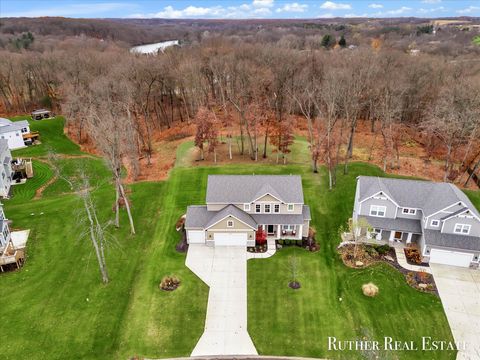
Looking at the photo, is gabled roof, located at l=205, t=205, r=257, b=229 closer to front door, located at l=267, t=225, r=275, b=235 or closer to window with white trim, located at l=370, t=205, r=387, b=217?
front door, located at l=267, t=225, r=275, b=235

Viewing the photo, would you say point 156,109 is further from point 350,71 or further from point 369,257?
point 369,257

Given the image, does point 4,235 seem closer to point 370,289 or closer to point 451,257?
point 370,289

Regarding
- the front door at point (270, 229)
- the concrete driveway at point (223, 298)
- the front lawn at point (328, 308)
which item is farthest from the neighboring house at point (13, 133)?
the front lawn at point (328, 308)

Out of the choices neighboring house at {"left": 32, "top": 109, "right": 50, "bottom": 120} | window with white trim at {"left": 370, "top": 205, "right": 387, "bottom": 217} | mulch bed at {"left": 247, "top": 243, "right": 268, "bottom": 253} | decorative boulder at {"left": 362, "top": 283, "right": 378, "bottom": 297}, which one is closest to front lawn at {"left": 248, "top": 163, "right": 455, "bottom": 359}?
decorative boulder at {"left": 362, "top": 283, "right": 378, "bottom": 297}

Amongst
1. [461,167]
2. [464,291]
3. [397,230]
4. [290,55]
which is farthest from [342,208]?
[290,55]

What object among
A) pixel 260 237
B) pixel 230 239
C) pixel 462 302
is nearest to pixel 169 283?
pixel 230 239
